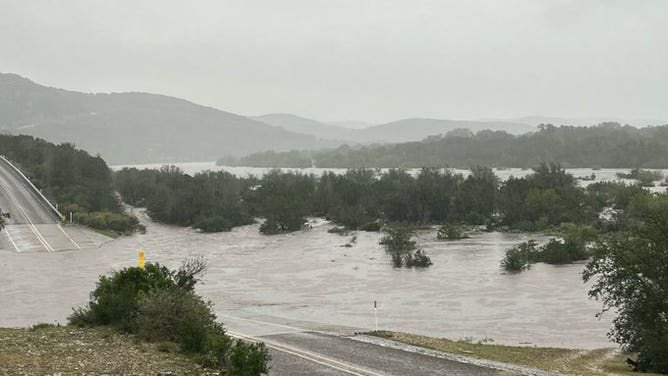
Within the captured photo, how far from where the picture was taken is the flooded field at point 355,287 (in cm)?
2825

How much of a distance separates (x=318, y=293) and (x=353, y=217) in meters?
31.9

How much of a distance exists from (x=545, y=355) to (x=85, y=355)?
1348 centimetres

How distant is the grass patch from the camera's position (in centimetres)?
1850

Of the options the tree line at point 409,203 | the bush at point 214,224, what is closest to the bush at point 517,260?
the tree line at point 409,203

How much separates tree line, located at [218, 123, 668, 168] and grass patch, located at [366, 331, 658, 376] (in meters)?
107

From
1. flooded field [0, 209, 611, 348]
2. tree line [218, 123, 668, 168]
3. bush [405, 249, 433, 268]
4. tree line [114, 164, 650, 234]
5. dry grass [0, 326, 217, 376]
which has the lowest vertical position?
flooded field [0, 209, 611, 348]

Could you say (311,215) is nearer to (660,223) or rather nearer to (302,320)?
(302,320)

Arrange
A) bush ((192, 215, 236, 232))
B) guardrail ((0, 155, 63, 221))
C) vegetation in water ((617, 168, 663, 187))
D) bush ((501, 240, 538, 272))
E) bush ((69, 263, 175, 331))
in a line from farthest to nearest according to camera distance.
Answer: vegetation in water ((617, 168, 663, 187)) → bush ((192, 215, 236, 232)) → guardrail ((0, 155, 63, 221)) → bush ((501, 240, 538, 272)) → bush ((69, 263, 175, 331))

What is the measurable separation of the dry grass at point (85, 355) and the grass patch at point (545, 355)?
783 cm

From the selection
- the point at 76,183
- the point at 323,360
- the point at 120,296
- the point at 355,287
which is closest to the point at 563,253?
the point at 355,287

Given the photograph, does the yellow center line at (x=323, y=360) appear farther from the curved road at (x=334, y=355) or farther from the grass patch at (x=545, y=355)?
the grass patch at (x=545, y=355)

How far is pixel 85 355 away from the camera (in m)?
15.9

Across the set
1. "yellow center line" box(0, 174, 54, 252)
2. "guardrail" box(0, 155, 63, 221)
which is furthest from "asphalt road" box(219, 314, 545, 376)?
"guardrail" box(0, 155, 63, 221)

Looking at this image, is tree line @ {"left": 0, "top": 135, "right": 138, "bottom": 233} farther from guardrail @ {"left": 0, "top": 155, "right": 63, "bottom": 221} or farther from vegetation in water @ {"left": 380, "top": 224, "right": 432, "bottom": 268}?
vegetation in water @ {"left": 380, "top": 224, "right": 432, "bottom": 268}
